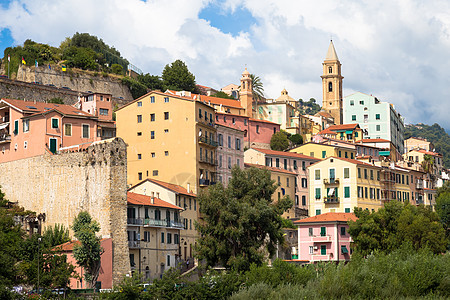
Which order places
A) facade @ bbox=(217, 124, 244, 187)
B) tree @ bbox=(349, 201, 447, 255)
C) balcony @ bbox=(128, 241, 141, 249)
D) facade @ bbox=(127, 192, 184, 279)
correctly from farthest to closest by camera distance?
1. facade @ bbox=(217, 124, 244, 187)
2. tree @ bbox=(349, 201, 447, 255)
3. facade @ bbox=(127, 192, 184, 279)
4. balcony @ bbox=(128, 241, 141, 249)

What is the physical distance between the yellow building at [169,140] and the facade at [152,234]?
975cm

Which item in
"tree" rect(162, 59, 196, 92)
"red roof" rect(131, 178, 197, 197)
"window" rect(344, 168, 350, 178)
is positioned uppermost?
"tree" rect(162, 59, 196, 92)

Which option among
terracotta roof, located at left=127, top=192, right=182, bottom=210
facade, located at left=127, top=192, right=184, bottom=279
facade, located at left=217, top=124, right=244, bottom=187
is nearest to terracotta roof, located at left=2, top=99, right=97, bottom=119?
terracotta roof, located at left=127, top=192, right=182, bottom=210

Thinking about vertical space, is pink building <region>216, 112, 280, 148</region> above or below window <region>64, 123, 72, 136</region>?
above

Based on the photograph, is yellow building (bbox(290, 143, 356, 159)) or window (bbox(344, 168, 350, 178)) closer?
window (bbox(344, 168, 350, 178))

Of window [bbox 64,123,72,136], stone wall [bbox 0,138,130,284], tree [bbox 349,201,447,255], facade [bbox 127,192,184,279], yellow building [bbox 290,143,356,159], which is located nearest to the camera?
stone wall [bbox 0,138,130,284]

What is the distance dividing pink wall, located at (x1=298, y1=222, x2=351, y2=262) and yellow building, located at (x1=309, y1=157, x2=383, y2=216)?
42.5 feet

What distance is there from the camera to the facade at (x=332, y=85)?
18000cm

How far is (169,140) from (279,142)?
39562 millimetres

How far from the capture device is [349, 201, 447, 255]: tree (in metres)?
74.2

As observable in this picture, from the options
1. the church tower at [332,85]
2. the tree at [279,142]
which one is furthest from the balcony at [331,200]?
the church tower at [332,85]

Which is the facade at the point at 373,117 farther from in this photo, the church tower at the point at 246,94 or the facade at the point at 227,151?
the facade at the point at 227,151

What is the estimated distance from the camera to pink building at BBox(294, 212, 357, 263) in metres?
83.1

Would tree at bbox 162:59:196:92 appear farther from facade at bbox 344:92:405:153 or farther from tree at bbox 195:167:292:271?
tree at bbox 195:167:292:271
